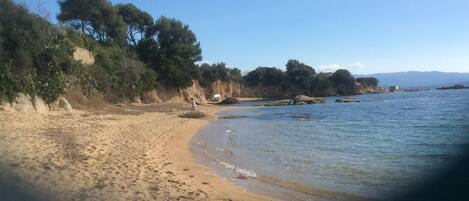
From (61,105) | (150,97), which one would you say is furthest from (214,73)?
(61,105)

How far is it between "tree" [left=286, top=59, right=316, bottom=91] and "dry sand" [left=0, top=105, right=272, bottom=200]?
7267 centimetres

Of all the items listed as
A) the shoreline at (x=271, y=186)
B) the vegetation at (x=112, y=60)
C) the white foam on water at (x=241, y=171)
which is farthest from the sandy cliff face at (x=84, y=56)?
the white foam on water at (x=241, y=171)

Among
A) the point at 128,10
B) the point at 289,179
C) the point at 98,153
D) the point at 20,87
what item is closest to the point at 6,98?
the point at 20,87

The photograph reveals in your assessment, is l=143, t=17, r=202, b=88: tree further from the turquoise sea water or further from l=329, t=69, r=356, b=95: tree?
l=329, t=69, r=356, b=95: tree

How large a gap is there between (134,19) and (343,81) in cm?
4946

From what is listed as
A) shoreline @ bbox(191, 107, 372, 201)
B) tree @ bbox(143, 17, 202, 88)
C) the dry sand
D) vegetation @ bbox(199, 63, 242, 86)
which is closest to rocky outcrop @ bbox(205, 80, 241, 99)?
vegetation @ bbox(199, 63, 242, 86)

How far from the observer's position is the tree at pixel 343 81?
8900cm

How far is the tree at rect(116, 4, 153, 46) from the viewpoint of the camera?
55375 millimetres

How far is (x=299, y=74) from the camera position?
285ft

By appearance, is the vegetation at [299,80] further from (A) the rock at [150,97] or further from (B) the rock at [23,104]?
(B) the rock at [23,104]

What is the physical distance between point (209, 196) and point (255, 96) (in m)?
79.4

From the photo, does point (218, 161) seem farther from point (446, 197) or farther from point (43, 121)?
point (446, 197)

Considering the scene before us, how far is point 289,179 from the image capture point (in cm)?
959

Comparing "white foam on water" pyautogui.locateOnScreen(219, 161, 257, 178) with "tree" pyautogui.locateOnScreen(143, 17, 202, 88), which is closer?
"white foam on water" pyautogui.locateOnScreen(219, 161, 257, 178)
